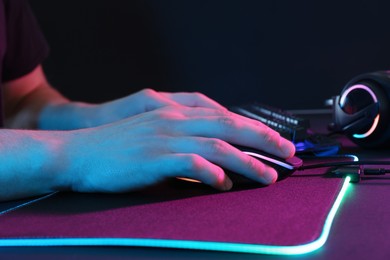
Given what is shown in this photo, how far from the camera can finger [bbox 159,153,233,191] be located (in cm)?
53

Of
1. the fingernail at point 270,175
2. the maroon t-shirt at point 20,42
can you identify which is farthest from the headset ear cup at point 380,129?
the maroon t-shirt at point 20,42

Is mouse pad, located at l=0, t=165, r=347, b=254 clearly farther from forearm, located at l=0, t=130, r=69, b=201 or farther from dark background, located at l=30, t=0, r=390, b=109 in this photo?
dark background, located at l=30, t=0, r=390, b=109

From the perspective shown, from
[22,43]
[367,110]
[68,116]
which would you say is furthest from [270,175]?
[22,43]

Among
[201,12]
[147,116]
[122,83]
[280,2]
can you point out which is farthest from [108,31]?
[147,116]

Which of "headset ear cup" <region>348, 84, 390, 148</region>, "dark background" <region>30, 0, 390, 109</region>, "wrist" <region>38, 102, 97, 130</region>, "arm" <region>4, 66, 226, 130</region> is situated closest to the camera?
"headset ear cup" <region>348, 84, 390, 148</region>

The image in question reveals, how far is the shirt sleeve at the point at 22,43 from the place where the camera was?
1.23 metres

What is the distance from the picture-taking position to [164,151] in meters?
0.56

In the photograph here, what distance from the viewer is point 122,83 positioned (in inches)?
51.3

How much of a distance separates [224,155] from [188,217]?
11 cm

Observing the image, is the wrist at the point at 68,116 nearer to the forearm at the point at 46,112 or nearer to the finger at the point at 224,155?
the forearm at the point at 46,112

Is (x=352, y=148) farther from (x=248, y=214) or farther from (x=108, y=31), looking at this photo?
(x=108, y=31)

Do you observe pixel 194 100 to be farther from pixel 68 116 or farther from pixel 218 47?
pixel 218 47

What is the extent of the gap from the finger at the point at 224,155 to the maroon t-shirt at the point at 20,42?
792mm

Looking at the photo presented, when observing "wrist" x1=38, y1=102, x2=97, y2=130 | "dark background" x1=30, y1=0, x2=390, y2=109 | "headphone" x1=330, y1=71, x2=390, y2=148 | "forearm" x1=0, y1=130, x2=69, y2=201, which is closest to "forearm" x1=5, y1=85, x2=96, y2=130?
"wrist" x1=38, y1=102, x2=97, y2=130
